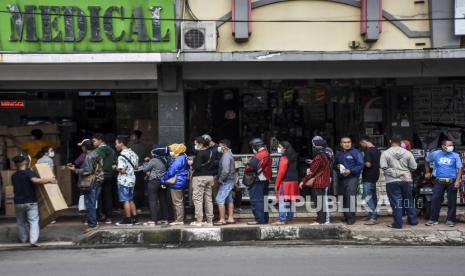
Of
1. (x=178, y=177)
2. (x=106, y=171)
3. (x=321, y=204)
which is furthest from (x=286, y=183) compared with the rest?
(x=106, y=171)

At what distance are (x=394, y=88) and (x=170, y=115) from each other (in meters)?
5.73

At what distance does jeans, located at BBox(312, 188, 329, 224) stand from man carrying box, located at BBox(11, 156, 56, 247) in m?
5.12

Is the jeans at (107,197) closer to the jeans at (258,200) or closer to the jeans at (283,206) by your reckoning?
the jeans at (258,200)

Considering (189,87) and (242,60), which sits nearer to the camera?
(242,60)

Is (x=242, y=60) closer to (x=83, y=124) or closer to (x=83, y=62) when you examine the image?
(x=83, y=62)

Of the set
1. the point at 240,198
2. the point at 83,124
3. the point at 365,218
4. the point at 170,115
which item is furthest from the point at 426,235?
the point at 83,124

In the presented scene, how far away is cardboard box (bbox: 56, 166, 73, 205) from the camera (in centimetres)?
1293

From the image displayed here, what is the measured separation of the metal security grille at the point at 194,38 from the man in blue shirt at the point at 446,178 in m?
5.27

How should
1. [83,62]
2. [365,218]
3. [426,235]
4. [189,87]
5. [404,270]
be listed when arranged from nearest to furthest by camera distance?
[404,270]
[426,235]
[83,62]
[365,218]
[189,87]

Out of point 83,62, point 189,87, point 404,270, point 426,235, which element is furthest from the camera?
point 189,87

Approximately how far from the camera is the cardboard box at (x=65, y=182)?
12.9 meters

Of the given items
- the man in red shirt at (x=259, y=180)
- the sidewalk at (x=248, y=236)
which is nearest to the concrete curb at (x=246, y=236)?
the sidewalk at (x=248, y=236)

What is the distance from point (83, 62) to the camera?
11141mm

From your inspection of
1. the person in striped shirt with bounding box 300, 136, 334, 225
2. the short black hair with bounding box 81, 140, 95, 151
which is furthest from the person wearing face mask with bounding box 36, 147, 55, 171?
the person in striped shirt with bounding box 300, 136, 334, 225
